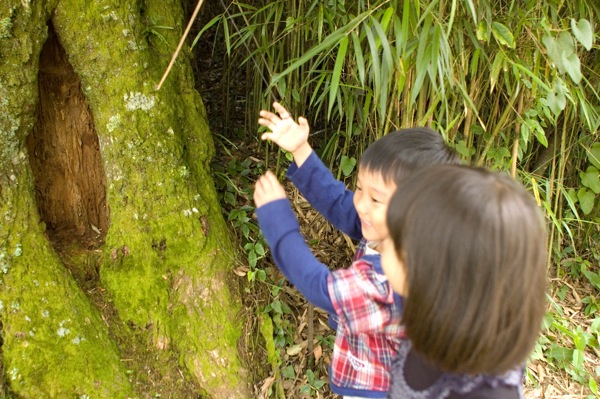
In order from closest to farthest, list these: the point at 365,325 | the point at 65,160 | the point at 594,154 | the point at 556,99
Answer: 1. the point at 365,325
2. the point at 556,99
3. the point at 65,160
4. the point at 594,154

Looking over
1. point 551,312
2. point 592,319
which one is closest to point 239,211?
point 551,312

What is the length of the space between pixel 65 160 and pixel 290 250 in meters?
1.12

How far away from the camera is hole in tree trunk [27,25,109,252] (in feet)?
5.60

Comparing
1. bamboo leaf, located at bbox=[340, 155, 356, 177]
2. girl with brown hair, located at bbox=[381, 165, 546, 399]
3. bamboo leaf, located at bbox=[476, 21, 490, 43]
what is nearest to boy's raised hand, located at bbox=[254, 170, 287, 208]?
girl with brown hair, located at bbox=[381, 165, 546, 399]

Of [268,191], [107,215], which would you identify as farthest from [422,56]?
[107,215]

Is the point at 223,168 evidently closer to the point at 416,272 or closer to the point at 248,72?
the point at 248,72

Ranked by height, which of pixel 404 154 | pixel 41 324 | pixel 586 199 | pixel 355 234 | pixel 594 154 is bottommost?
pixel 586 199

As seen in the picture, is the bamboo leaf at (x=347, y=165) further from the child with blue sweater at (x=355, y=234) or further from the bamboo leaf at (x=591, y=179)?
the bamboo leaf at (x=591, y=179)

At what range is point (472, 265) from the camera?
2.56 ft

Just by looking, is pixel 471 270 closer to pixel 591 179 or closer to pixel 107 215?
pixel 107 215

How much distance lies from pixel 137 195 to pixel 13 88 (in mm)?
473

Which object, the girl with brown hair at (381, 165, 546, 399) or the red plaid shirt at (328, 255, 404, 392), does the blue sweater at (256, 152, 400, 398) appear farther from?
the girl with brown hair at (381, 165, 546, 399)

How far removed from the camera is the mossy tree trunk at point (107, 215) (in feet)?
4.85

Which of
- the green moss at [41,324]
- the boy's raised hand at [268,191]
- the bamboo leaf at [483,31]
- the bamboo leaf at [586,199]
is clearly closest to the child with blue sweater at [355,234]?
the boy's raised hand at [268,191]
